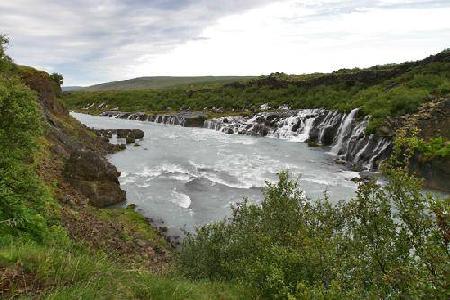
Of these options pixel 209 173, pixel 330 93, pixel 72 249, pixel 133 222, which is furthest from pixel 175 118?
pixel 72 249

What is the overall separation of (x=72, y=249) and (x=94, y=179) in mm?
23994

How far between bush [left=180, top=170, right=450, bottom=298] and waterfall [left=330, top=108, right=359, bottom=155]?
156 ft

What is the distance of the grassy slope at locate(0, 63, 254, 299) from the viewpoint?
8.23 meters

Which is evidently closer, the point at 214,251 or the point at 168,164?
the point at 214,251

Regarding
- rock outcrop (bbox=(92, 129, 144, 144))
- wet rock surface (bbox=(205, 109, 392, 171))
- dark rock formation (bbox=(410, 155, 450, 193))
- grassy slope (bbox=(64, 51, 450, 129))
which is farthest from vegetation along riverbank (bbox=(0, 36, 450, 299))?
grassy slope (bbox=(64, 51, 450, 129))

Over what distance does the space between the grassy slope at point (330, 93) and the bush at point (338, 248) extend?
43.8m

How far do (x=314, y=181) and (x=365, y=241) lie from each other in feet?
106

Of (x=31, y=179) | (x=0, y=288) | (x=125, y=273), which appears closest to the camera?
(x=0, y=288)

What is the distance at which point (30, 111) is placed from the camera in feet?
58.2

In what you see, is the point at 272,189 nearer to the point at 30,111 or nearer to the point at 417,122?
the point at 30,111

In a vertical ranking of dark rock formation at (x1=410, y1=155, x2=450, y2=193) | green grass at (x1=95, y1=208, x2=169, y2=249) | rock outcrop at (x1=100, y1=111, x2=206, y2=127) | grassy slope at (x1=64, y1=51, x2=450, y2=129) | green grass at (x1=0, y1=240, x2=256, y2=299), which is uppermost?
grassy slope at (x1=64, y1=51, x2=450, y2=129)

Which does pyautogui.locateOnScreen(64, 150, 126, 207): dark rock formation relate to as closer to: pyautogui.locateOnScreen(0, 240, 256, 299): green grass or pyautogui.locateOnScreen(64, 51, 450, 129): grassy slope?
pyautogui.locateOnScreen(0, 240, 256, 299): green grass

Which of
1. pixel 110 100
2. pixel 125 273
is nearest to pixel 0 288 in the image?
pixel 125 273

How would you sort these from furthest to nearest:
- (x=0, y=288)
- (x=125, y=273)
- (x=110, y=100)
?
(x=110, y=100) < (x=125, y=273) < (x=0, y=288)
